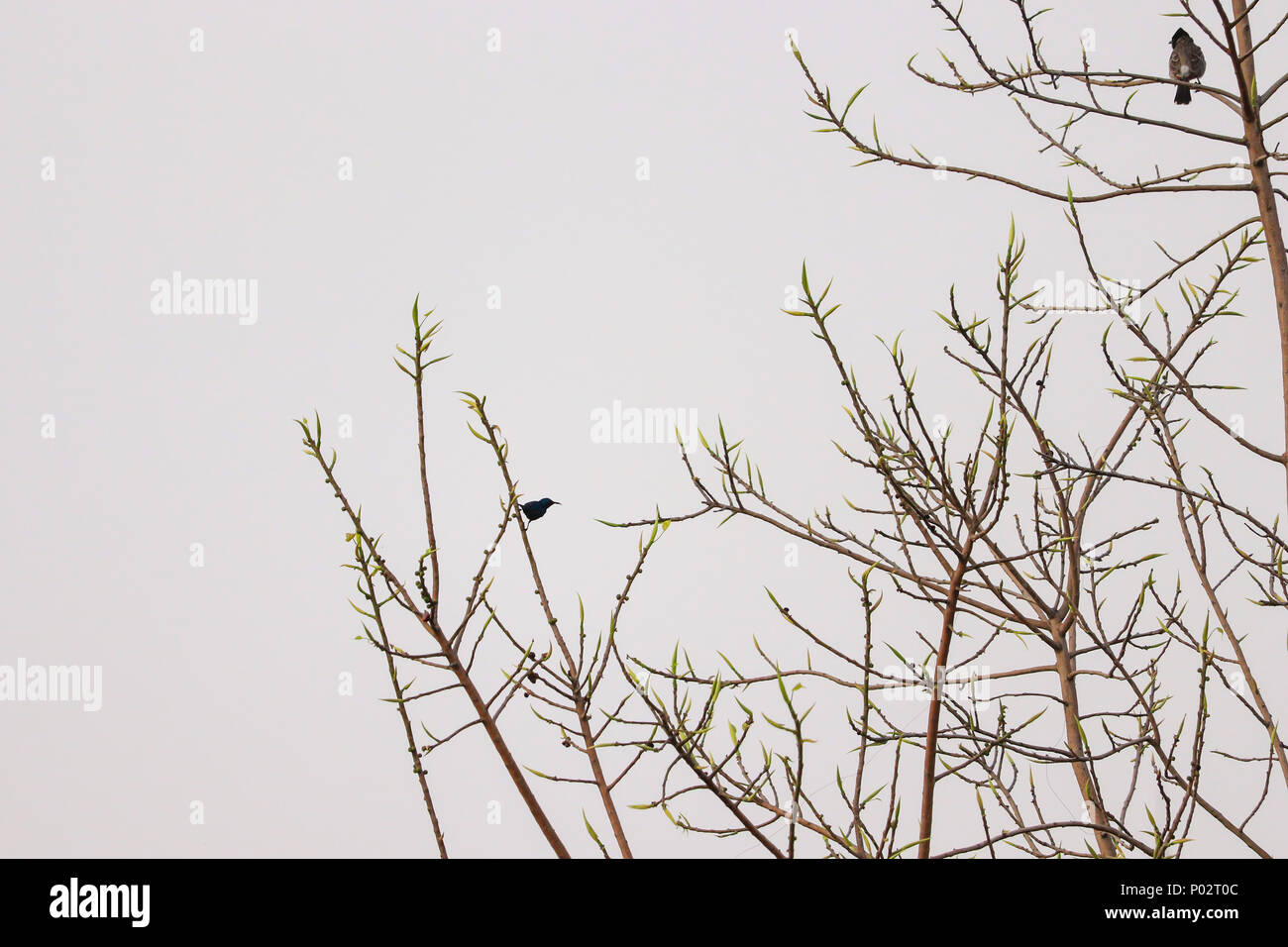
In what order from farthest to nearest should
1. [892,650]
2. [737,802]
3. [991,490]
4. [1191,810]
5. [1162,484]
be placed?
[1162,484] → [1191,810] → [892,650] → [991,490] → [737,802]

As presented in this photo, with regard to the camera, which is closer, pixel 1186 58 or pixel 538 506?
pixel 538 506

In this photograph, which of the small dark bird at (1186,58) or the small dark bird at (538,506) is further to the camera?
the small dark bird at (1186,58)

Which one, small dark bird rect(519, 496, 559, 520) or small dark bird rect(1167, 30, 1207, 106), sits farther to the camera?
small dark bird rect(1167, 30, 1207, 106)

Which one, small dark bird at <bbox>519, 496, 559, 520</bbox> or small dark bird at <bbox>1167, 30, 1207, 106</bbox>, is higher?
small dark bird at <bbox>1167, 30, 1207, 106</bbox>

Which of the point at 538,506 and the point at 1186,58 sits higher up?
the point at 1186,58

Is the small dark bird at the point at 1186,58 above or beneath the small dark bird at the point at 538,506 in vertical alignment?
above

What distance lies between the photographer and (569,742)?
1.04 metres

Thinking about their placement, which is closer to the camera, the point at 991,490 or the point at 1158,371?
the point at 991,490
